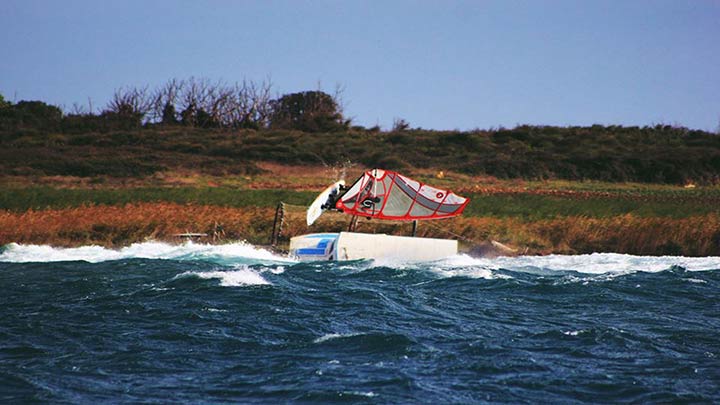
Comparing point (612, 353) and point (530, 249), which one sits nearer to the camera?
point (612, 353)

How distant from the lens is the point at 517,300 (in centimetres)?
2286

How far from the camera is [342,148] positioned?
242 feet

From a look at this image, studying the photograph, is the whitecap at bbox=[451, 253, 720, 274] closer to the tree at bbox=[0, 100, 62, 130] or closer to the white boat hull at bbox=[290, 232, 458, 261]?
the white boat hull at bbox=[290, 232, 458, 261]

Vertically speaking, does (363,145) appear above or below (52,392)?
above

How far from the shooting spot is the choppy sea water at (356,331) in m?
14.4

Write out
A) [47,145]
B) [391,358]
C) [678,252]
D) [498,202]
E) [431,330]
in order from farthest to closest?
[47,145]
[498,202]
[678,252]
[431,330]
[391,358]

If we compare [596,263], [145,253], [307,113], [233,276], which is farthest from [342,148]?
[233,276]

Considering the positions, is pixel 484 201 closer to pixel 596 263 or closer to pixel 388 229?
pixel 388 229

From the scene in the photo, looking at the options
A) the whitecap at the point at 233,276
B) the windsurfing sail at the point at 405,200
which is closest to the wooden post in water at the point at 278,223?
the windsurfing sail at the point at 405,200

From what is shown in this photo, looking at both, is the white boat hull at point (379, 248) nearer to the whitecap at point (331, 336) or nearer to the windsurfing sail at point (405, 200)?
the windsurfing sail at point (405, 200)

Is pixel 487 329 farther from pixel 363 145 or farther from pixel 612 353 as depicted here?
pixel 363 145

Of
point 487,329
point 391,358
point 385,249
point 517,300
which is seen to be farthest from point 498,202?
point 391,358

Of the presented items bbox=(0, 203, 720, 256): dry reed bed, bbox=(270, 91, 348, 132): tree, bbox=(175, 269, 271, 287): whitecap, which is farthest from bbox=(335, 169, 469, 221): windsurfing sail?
bbox=(270, 91, 348, 132): tree

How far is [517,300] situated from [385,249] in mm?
7895
